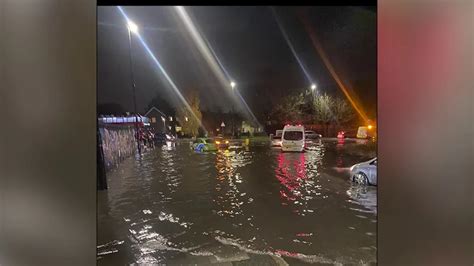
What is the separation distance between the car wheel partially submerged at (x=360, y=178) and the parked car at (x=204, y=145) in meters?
0.86

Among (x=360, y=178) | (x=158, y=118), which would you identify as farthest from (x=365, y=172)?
(x=158, y=118)

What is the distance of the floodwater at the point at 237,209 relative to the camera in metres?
2.11

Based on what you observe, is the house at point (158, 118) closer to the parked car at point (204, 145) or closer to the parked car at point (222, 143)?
the parked car at point (204, 145)

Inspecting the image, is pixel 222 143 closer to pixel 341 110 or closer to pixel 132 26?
pixel 341 110

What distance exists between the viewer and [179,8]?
2.16 meters

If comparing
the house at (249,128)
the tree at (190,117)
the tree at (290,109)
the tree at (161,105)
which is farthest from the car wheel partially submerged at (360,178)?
the tree at (161,105)

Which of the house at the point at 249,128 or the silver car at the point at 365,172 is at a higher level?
the house at the point at 249,128

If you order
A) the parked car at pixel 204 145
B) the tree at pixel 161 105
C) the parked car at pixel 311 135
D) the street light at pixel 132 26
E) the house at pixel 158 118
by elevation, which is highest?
the street light at pixel 132 26

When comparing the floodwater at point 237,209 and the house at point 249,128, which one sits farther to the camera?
the house at point 249,128

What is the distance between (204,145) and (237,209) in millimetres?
428

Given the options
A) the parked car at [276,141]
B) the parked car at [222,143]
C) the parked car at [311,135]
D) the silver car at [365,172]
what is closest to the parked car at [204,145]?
the parked car at [222,143]
